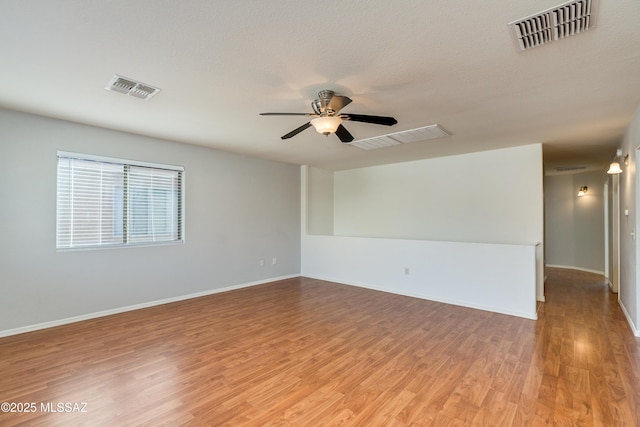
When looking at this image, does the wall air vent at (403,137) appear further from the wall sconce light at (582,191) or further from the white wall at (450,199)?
the wall sconce light at (582,191)

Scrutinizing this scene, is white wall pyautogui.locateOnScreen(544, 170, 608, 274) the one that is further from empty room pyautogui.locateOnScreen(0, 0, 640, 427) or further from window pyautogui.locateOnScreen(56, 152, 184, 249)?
window pyautogui.locateOnScreen(56, 152, 184, 249)

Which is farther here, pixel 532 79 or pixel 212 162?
pixel 212 162

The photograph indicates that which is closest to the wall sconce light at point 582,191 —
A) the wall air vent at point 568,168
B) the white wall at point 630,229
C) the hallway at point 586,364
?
the wall air vent at point 568,168

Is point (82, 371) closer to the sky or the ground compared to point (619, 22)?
closer to the ground

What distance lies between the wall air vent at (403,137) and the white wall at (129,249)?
227cm

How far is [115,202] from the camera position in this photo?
164 inches

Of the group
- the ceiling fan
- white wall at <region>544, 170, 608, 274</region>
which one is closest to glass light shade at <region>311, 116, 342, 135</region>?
the ceiling fan

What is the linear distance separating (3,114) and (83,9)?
2.71 m

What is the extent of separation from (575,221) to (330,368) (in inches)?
312

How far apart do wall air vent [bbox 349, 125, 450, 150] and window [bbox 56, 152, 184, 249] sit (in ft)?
9.89

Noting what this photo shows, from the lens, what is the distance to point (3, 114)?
130 inches

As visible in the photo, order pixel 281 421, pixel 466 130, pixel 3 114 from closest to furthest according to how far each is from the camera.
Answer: pixel 281 421 → pixel 3 114 → pixel 466 130

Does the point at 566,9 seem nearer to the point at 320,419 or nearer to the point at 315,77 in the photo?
the point at 315,77

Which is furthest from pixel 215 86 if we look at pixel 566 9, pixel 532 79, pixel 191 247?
pixel 191 247
